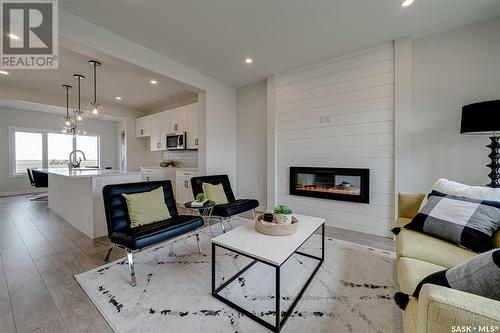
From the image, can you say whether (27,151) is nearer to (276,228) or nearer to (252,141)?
(252,141)

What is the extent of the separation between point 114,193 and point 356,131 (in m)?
3.36

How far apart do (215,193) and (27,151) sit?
279 inches

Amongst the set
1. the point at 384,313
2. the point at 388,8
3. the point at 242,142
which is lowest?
the point at 384,313

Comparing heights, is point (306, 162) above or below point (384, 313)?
above

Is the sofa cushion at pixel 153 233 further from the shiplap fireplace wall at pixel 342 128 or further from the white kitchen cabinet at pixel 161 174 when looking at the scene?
the white kitchen cabinet at pixel 161 174

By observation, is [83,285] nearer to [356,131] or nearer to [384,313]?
[384,313]

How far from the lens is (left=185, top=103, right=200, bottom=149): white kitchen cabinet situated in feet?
15.1

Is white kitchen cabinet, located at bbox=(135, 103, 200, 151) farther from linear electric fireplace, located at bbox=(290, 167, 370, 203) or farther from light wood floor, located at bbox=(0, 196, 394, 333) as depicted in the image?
light wood floor, located at bbox=(0, 196, 394, 333)

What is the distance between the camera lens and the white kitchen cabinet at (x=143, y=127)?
594 cm

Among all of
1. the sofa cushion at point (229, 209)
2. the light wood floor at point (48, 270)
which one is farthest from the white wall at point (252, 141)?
the light wood floor at point (48, 270)

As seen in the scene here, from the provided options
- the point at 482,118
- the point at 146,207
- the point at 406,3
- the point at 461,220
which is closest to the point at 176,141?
the point at 146,207

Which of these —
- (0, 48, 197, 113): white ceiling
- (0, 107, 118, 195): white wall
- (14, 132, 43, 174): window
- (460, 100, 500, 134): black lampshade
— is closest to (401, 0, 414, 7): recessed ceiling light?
(460, 100, 500, 134): black lampshade

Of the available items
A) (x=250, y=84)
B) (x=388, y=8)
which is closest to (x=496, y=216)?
(x=388, y=8)

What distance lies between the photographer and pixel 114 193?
2168 millimetres
